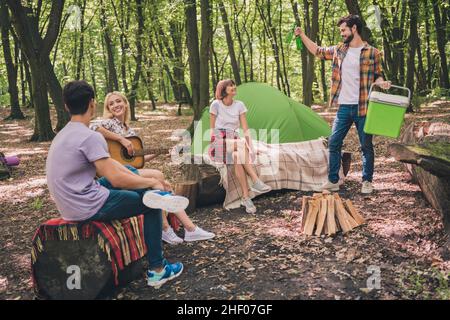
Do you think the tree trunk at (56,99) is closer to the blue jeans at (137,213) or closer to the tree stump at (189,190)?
the tree stump at (189,190)

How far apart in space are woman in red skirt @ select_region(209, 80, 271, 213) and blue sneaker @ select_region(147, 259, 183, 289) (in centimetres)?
173

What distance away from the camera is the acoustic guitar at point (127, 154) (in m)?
4.41

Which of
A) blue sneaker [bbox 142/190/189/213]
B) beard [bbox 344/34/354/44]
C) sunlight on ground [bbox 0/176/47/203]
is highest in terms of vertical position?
beard [bbox 344/34/354/44]

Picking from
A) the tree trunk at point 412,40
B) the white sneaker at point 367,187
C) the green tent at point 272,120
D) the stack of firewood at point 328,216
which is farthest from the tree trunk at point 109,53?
the stack of firewood at point 328,216

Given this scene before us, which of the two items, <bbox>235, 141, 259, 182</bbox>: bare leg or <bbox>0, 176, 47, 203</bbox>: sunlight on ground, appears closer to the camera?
<bbox>235, 141, 259, 182</bbox>: bare leg

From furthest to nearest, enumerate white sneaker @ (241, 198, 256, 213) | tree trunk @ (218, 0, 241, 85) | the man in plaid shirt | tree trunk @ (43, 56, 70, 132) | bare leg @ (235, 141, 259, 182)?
tree trunk @ (218, 0, 241, 85), tree trunk @ (43, 56, 70, 132), bare leg @ (235, 141, 259, 182), white sneaker @ (241, 198, 256, 213), the man in plaid shirt

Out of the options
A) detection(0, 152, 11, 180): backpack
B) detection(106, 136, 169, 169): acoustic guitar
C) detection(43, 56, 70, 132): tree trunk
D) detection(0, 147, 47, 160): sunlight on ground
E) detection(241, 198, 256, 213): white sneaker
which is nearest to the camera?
detection(106, 136, 169, 169): acoustic guitar

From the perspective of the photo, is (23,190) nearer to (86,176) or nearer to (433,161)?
(86,176)

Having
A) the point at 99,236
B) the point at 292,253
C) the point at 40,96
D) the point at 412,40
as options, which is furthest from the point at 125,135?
the point at 412,40

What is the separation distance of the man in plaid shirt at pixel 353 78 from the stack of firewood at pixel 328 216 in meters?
1.11

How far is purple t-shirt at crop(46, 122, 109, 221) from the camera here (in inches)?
115

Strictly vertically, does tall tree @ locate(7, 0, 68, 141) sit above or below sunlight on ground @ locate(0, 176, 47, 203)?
above

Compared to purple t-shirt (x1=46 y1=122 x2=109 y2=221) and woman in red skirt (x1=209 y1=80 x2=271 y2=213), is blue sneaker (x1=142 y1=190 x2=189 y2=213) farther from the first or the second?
woman in red skirt (x1=209 y1=80 x2=271 y2=213)

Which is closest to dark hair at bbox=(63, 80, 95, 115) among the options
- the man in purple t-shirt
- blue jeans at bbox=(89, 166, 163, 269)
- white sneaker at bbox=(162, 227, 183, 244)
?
the man in purple t-shirt
